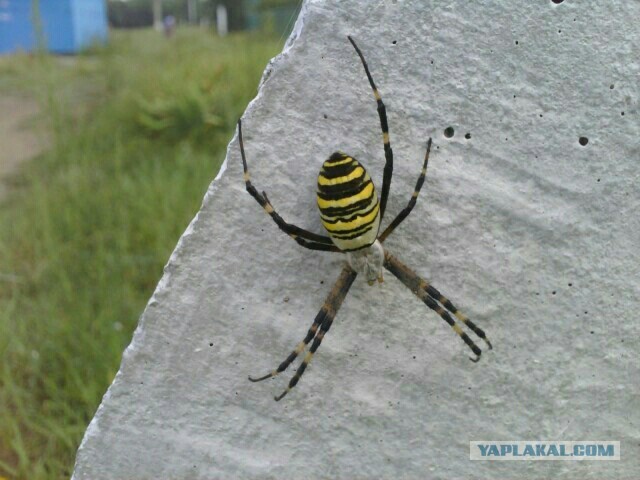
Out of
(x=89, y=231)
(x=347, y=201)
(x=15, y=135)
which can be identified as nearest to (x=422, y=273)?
(x=347, y=201)

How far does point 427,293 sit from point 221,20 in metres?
12.3

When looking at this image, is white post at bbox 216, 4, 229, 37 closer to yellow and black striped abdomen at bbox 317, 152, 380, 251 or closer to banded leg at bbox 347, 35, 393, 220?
banded leg at bbox 347, 35, 393, 220

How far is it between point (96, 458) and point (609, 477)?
1.81m

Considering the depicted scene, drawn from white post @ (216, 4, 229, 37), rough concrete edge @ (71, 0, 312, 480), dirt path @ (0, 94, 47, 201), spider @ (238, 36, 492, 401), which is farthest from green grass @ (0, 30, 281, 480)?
white post @ (216, 4, 229, 37)

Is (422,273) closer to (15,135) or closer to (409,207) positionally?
(409,207)

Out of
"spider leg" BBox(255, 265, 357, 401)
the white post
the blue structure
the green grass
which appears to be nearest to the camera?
"spider leg" BBox(255, 265, 357, 401)

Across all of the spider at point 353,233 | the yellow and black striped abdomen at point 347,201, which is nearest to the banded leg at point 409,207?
the spider at point 353,233

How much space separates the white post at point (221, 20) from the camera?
11.0m

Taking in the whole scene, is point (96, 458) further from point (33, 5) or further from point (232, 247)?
point (33, 5)

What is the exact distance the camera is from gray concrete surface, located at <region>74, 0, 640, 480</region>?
1630 mm

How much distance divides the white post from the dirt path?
14.2ft

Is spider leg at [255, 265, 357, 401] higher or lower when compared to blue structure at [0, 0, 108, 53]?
higher

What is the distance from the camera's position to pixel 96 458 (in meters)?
1.88

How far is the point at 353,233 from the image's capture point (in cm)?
153
